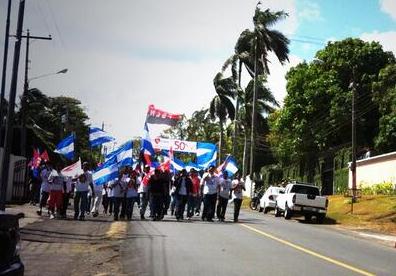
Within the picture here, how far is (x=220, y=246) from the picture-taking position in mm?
14055

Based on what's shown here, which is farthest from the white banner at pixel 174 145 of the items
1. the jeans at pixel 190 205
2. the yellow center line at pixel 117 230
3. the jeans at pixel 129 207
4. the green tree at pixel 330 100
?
the green tree at pixel 330 100

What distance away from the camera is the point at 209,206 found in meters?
22.9

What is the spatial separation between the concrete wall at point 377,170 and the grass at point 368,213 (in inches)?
142

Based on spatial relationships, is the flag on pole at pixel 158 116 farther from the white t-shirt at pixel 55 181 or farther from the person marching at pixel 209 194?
the white t-shirt at pixel 55 181

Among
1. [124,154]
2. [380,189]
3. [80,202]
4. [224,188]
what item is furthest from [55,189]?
[380,189]

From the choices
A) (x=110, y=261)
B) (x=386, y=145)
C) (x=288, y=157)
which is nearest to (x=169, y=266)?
(x=110, y=261)

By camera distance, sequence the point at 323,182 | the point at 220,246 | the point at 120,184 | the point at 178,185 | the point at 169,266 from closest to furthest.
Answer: the point at 169,266 → the point at 220,246 → the point at 120,184 → the point at 178,185 → the point at 323,182

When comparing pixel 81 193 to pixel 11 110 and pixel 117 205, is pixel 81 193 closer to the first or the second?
pixel 117 205

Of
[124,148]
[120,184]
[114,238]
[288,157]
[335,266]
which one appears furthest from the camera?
[288,157]

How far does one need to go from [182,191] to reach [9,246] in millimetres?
17328

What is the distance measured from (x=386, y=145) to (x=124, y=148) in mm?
26590

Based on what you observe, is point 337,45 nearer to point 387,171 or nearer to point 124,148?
point 387,171

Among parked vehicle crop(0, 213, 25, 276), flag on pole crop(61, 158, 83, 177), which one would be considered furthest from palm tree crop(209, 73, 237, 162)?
parked vehicle crop(0, 213, 25, 276)

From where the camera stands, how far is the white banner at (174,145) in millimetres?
33562
